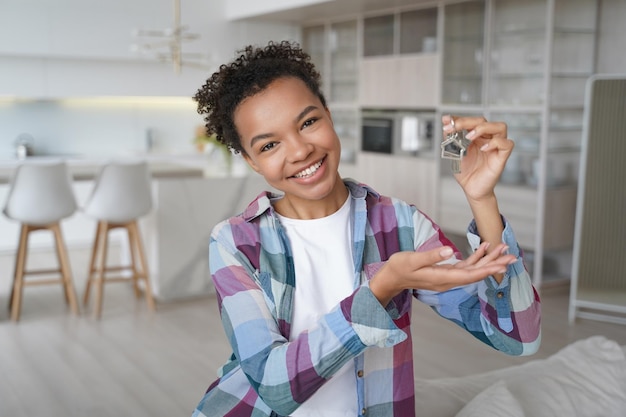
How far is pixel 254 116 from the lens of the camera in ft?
4.07

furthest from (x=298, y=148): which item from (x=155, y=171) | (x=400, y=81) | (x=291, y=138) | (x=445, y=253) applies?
(x=400, y=81)

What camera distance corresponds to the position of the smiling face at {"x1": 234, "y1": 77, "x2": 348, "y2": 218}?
123 centimetres

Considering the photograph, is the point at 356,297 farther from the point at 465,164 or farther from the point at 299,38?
the point at 299,38

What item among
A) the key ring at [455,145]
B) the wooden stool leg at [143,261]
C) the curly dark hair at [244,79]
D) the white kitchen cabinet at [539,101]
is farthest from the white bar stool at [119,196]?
the key ring at [455,145]

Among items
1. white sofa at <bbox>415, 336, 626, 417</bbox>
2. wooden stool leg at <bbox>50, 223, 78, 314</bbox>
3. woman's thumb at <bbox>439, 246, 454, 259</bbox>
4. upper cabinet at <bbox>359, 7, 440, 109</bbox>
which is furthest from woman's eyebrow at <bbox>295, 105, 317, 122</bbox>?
upper cabinet at <bbox>359, 7, 440, 109</bbox>

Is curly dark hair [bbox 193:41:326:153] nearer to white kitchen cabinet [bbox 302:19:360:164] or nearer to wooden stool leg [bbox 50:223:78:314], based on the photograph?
wooden stool leg [bbox 50:223:78:314]

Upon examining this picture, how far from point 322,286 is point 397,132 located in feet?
18.7

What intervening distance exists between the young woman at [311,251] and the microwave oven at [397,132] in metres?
5.21

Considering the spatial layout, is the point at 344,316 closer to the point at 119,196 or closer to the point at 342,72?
the point at 119,196

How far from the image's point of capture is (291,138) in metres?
1.23

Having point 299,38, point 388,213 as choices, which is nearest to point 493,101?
point 299,38

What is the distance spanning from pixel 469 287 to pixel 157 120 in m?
6.93

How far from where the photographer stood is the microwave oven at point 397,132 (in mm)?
6514

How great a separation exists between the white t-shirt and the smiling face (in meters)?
0.07
